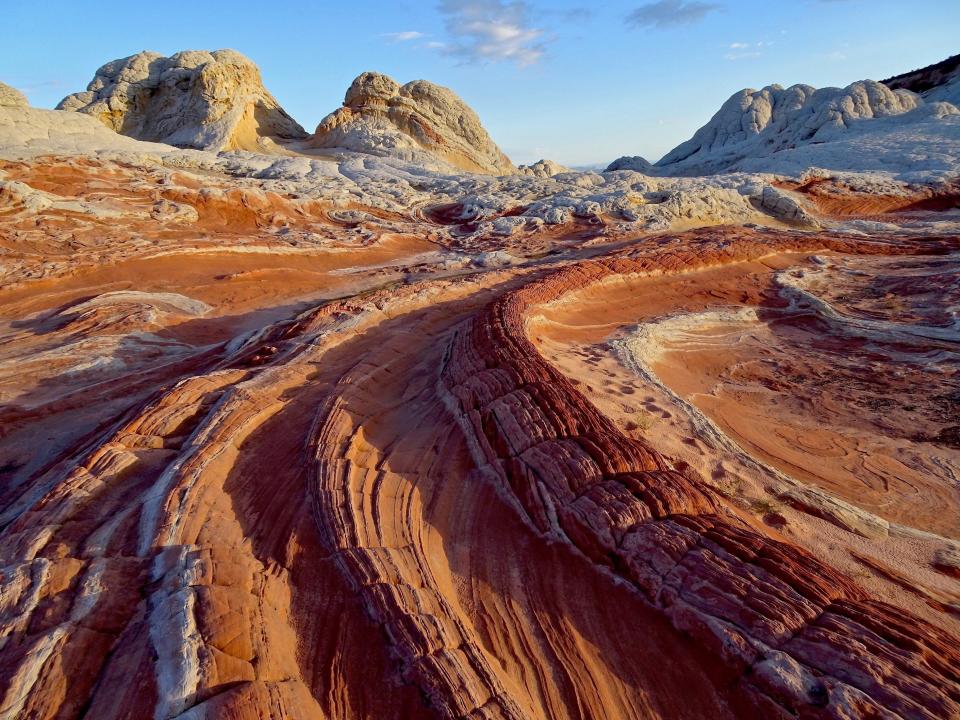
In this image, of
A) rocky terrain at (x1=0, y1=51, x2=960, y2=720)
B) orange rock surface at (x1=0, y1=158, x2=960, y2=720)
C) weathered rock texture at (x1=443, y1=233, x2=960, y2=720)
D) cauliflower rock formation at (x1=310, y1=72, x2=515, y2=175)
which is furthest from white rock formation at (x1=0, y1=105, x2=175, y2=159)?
weathered rock texture at (x1=443, y1=233, x2=960, y2=720)

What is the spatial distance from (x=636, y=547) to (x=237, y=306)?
11.9 m

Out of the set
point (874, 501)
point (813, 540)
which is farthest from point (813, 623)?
point (874, 501)

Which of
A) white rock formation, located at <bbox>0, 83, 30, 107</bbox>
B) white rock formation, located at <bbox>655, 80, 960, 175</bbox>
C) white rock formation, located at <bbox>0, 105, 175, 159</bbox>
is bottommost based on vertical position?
white rock formation, located at <bbox>655, 80, 960, 175</bbox>

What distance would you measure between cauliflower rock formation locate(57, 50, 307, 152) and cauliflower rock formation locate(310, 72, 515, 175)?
3.66m

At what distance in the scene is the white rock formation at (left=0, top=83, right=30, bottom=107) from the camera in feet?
75.9

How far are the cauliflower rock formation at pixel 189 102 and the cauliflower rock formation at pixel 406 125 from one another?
3663mm

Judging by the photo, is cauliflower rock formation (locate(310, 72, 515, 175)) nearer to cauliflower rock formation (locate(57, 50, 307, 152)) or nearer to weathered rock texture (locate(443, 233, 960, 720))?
cauliflower rock formation (locate(57, 50, 307, 152))

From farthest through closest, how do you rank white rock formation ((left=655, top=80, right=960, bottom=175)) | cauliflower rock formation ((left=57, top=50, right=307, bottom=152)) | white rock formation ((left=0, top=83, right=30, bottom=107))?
cauliflower rock formation ((left=57, top=50, right=307, bottom=152)) → white rock formation ((left=655, top=80, right=960, bottom=175)) → white rock formation ((left=0, top=83, right=30, bottom=107))

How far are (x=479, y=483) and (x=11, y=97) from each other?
30844 millimetres

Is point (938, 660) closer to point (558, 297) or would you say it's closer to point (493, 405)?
point (493, 405)

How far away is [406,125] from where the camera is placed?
115 feet

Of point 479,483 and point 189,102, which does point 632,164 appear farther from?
point 479,483

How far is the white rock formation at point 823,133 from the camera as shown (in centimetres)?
2719

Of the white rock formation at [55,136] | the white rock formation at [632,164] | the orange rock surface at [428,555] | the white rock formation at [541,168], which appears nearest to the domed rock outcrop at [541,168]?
the white rock formation at [541,168]
